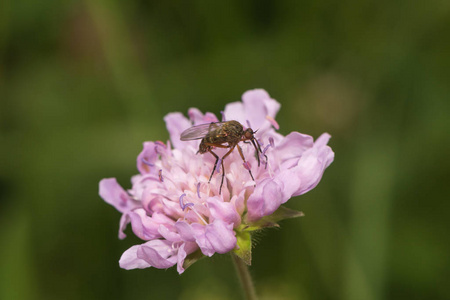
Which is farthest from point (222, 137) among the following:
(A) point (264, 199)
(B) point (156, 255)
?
(B) point (156, 255)

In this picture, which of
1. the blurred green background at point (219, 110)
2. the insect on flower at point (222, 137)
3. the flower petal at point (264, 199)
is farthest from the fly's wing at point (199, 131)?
the blurred green background at point (219, 110)

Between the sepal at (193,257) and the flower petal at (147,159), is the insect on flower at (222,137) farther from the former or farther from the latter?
the sepal at (193,257)

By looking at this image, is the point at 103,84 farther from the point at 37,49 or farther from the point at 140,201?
the point at 140,201

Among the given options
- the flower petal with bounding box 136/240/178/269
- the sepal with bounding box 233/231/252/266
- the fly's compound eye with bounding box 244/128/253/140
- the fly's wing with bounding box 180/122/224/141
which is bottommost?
the sepal with bounding box 233/231/252/266

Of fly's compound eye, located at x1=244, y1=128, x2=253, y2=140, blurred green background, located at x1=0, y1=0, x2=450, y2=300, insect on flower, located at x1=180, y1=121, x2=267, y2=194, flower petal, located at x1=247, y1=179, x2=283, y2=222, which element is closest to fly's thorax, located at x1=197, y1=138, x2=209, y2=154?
insect on flower, located at x1=180, y1=121, x2=267, y2=194

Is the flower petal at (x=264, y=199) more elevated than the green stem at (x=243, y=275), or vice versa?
the flower petal at (x=264, y=199)

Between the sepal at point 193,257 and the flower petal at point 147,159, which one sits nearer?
the sepal at point 193,257

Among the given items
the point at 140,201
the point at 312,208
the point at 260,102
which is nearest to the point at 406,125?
the point at 312,208

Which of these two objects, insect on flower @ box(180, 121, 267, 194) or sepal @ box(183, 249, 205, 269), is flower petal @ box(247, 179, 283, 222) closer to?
insect on flower @ box(180, 121, 267, 194)
